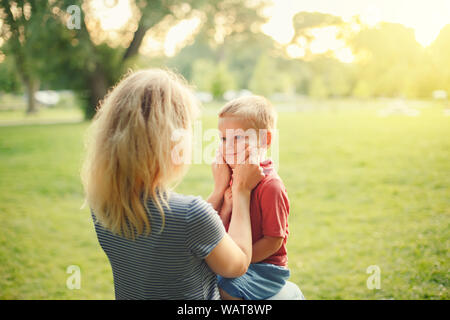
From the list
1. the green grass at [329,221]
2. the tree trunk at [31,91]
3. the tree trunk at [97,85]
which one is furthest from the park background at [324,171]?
the tree trunk at [31,91]

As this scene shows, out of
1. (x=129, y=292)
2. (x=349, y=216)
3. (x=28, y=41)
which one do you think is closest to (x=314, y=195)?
(x=349, y=216)

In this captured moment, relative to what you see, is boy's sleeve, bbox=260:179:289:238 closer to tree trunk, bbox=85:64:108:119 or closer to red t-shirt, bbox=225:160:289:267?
red t-shirt, bbox=225:160:289:267

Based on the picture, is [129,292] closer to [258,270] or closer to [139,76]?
[258,270]

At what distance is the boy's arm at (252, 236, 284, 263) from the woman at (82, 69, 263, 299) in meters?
0.19

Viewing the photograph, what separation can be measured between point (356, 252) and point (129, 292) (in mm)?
3292

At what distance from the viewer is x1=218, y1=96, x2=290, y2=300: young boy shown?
1.60 meters

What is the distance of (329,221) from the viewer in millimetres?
5016

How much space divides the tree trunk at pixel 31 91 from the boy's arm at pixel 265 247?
21210 millimetres

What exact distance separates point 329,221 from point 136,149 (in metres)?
4.28

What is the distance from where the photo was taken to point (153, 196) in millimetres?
1300

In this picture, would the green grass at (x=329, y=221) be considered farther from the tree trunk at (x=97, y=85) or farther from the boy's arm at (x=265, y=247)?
the tree trunk at (x=97, y=85)

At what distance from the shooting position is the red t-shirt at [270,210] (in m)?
1.58

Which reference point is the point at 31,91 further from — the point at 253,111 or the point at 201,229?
the point at 201,229

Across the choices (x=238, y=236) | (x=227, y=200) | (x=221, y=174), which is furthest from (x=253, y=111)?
(x=238, y=236)
